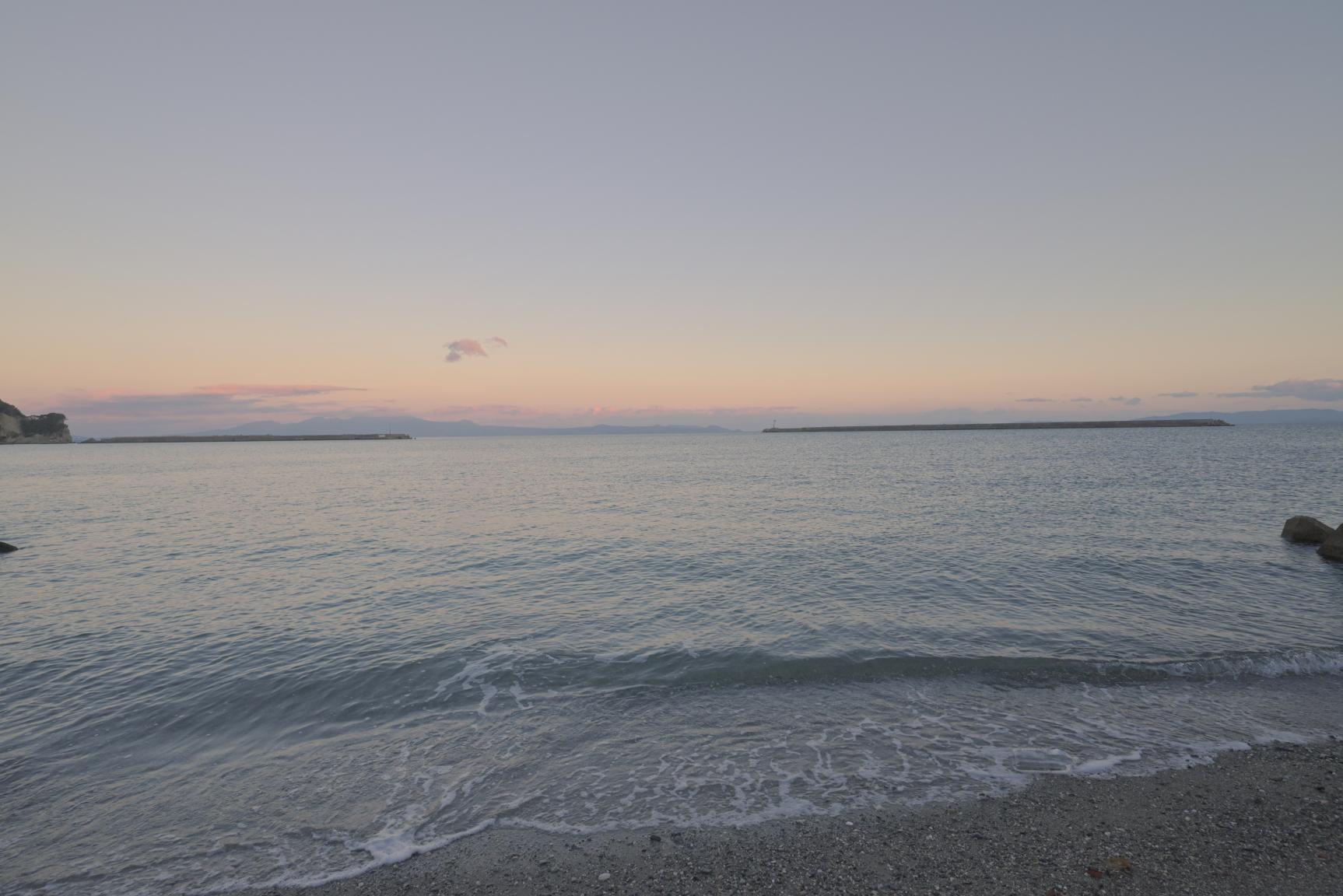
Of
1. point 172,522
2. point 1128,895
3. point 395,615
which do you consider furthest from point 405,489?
point 1128,895

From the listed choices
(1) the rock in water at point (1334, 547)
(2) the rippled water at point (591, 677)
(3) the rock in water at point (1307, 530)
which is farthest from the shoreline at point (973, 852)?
(3) the rock in water at point (1307, 530)

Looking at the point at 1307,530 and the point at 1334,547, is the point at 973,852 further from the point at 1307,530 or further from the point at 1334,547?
the point at 1307,530

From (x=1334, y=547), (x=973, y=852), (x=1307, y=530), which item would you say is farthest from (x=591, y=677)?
(x=1307, y=530)

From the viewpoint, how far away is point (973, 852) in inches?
328

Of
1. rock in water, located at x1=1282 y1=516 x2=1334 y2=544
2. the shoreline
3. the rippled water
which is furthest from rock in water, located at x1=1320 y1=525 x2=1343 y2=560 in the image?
the shoreline

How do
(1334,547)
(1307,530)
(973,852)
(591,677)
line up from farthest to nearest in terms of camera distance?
(1307,530) → (1334,547) → (591,677) → (973,852)

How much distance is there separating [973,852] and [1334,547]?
102 feet

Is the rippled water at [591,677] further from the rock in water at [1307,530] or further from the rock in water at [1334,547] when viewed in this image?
the rock in water at [1334,547]

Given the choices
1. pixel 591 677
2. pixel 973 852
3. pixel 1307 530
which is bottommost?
pixel 591 677

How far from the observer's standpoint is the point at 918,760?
11.0 meters

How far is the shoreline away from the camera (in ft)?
25.3

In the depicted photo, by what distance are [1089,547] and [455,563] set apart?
106ft

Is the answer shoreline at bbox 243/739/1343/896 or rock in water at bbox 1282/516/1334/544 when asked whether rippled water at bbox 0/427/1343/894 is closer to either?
shoreline at bbox 243/739/1343/896

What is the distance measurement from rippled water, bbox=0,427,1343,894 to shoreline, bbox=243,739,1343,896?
0.50 metres
